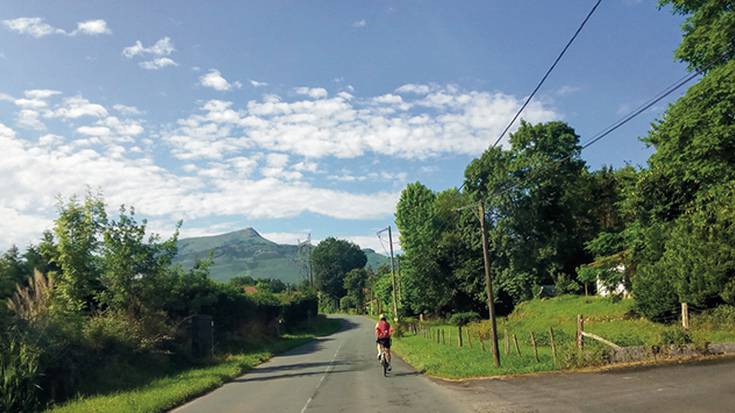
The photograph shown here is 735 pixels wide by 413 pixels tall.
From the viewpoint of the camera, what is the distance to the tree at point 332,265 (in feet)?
501

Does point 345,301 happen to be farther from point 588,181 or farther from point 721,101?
point 721,101

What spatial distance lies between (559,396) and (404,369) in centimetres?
1040

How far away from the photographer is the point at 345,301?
142625 millimetres

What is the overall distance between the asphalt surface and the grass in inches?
47.5

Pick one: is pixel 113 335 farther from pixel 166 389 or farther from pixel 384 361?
pixel 384 361

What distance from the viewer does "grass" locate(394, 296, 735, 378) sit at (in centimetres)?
1825

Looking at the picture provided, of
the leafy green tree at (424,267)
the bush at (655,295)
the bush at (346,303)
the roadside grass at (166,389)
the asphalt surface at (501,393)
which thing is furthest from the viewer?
the bush at (346,303)

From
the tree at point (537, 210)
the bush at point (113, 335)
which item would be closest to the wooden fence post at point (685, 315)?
the bush at point (113, 335)

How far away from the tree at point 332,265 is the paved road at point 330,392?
129m

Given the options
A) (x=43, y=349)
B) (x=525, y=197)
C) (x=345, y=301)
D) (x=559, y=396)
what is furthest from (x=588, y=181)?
(x=345, y=301)

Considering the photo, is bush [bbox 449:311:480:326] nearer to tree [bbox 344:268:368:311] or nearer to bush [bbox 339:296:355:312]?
tree [bbox 344:268:368:311]

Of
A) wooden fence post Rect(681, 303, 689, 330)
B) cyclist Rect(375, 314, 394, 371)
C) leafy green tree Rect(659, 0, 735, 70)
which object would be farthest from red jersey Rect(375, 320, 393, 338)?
leafy green tree Rect(659, 0, 735, 70)

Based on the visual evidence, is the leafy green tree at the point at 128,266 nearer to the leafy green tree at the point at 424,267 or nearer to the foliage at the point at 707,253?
the foliage at the point at 707,253

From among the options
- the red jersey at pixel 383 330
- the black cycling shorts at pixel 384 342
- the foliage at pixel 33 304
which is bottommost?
the black cycling shorts at pixel 384 342
